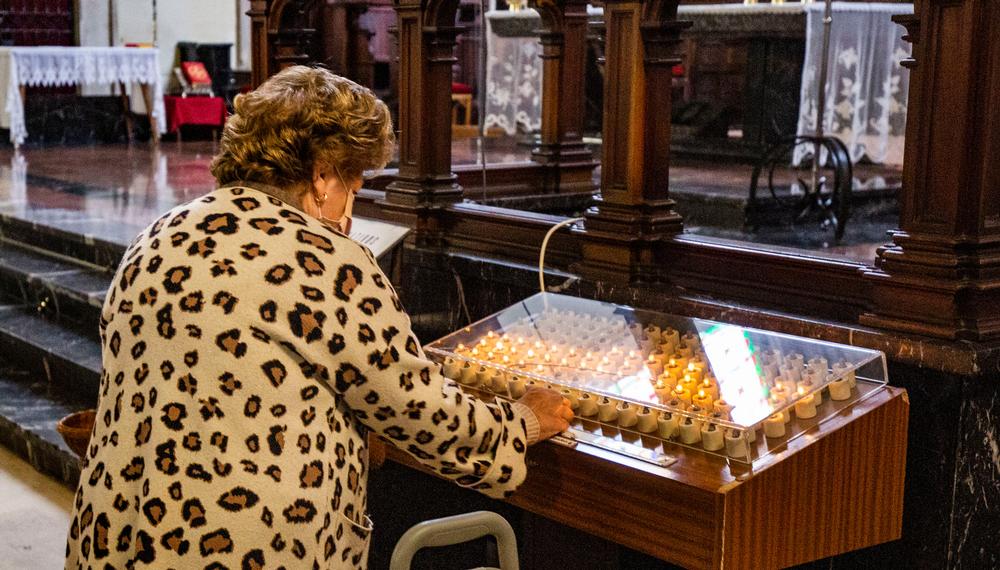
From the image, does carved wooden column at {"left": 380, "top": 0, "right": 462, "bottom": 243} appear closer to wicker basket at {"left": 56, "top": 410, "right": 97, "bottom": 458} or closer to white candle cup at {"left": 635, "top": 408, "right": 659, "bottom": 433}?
wicker basket at {"left": 56, "top": 410, "right": 97, "bottom": 458}

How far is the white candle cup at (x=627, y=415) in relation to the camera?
273 centimetres

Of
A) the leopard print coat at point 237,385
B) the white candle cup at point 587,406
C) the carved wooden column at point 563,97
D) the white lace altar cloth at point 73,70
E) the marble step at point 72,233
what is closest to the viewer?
the leopard print coat at point 237,385

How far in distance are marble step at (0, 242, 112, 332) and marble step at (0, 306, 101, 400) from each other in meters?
0.08

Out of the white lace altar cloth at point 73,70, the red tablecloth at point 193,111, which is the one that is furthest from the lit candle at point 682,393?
→ the red tablecloth at point 193,111

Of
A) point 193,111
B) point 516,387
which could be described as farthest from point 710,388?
point 193,111

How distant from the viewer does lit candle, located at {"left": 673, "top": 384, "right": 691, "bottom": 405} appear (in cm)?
270

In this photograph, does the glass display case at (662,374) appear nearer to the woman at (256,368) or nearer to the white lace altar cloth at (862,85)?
the woman at (256,368)

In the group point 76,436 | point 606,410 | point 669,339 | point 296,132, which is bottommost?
point 76,436

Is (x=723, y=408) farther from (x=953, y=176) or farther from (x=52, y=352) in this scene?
(x=52, y=352)

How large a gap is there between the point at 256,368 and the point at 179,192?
746 cm

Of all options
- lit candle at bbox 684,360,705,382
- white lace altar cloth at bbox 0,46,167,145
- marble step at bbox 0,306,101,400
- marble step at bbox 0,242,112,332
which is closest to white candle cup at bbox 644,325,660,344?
lit candle at bbox 684,360,705,382

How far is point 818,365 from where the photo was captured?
2.76 metres

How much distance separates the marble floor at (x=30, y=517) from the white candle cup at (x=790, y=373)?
2.74m

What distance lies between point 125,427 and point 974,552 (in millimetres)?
2031
